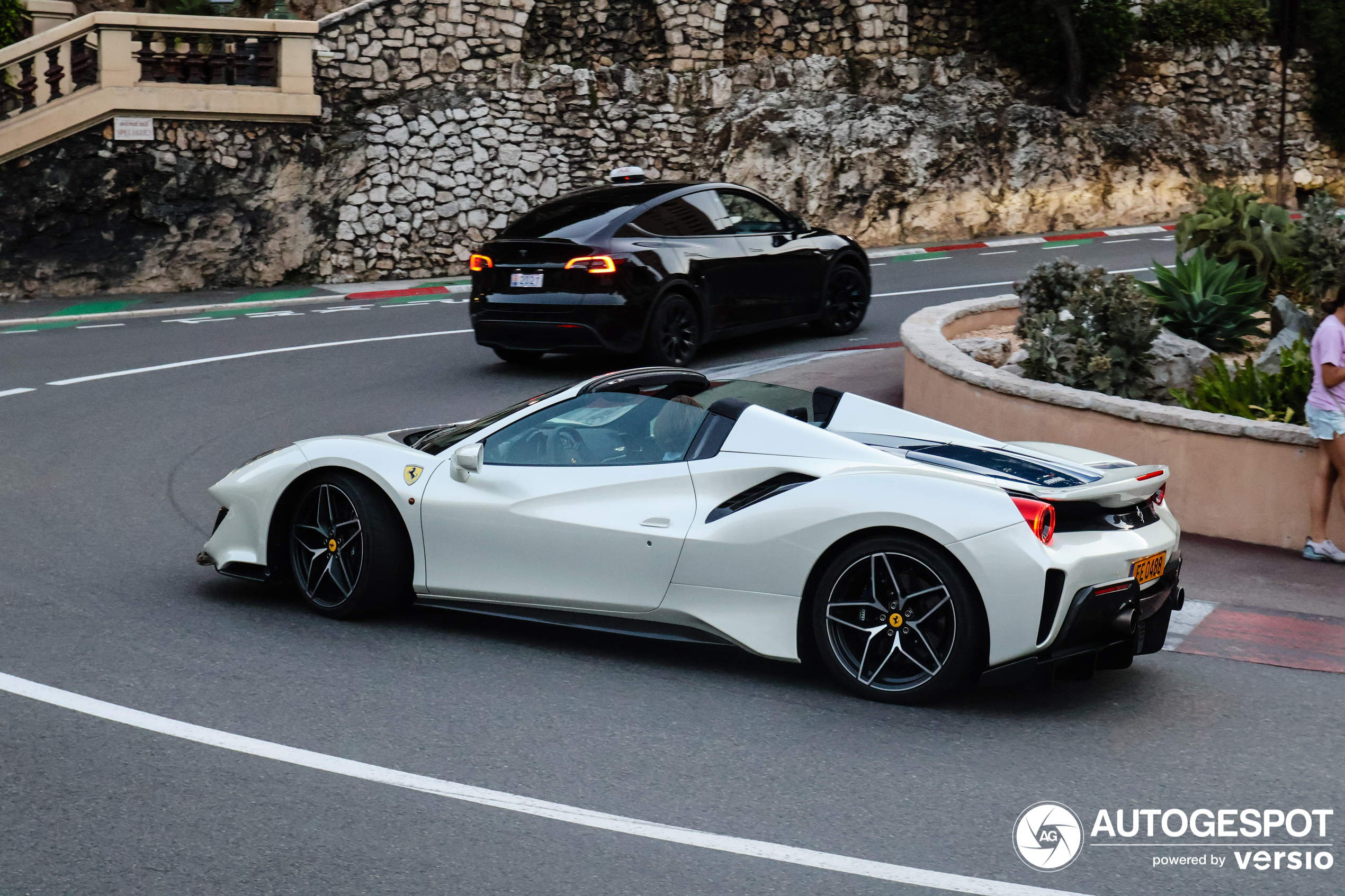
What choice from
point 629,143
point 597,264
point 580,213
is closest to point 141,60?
point 629,143

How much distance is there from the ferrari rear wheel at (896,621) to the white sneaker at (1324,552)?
3.57 m

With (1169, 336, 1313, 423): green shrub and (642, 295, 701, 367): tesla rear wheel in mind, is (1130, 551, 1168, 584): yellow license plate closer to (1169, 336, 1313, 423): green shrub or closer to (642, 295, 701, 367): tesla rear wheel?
(1169, 336, 1313, 423): green shrub

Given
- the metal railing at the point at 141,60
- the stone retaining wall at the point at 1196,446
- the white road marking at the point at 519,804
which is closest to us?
the white road marking at the point at 519,804

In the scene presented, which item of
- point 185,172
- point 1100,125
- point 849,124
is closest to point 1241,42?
point 1100,125

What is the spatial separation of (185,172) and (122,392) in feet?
30.4

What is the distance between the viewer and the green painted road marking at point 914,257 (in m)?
23.5

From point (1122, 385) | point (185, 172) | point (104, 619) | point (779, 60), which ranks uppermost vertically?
point (779, 60)

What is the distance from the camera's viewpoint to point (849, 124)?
2614 centimetres

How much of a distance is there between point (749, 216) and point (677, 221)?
3.58 ft

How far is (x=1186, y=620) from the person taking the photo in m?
7.12

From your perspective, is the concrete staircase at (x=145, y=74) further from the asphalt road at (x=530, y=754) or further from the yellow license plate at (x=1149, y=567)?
the yellow license plate at (x=1149, y=567)

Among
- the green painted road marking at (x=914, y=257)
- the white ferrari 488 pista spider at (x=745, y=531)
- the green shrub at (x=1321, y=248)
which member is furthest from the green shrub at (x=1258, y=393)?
the green painted road marking at (x=914, y=257)

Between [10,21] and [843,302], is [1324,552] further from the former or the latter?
[10,21]

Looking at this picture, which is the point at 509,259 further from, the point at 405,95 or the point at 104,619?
the point at 405,95
